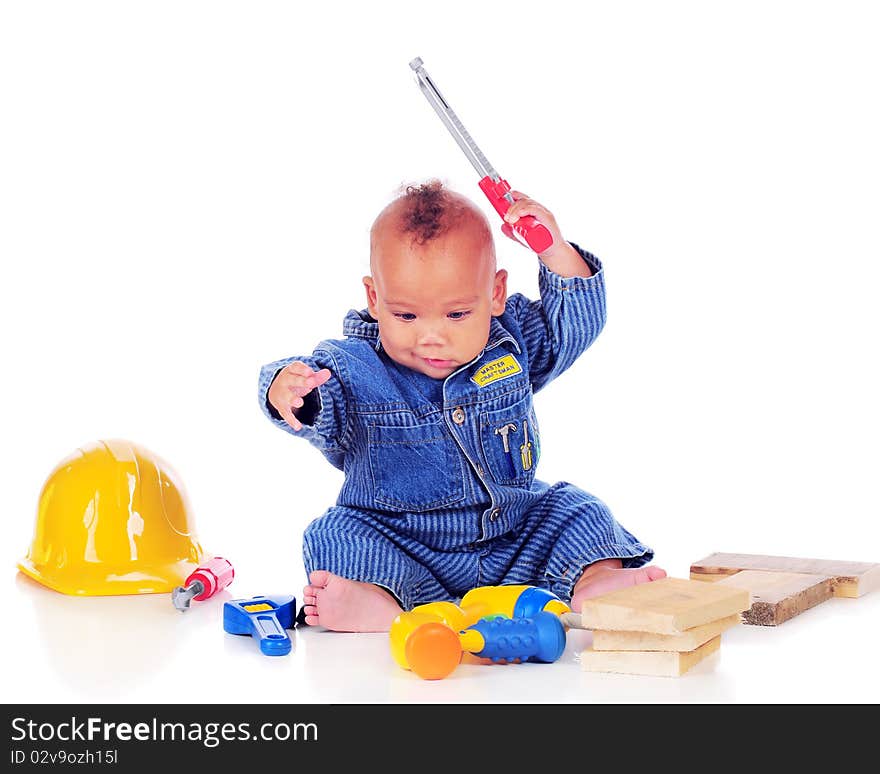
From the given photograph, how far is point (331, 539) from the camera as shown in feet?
6.32

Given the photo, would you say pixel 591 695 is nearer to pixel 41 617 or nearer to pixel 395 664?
pixel 395 664

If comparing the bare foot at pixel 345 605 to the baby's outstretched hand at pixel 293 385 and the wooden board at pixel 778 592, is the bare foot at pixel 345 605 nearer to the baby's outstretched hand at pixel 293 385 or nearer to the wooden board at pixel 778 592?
the baby's outstretched hand at pixel 293 385

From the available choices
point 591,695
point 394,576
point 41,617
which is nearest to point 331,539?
point 394,576

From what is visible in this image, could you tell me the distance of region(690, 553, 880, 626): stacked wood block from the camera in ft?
6.10

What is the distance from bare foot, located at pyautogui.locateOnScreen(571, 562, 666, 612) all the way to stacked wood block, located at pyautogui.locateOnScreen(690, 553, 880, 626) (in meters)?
0.11

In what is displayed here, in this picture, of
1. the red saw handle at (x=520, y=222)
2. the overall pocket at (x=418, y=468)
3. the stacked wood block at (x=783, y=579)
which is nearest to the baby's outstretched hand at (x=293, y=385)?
the overall pocket at (x=418, y=468)

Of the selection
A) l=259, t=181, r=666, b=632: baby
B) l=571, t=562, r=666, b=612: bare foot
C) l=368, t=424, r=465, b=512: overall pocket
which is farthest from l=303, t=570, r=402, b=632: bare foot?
l=571, t=562, r=666, b=612: bare foot

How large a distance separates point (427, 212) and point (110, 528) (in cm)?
69

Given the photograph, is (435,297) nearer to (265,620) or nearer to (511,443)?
(511,443)

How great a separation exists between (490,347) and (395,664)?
55 cm

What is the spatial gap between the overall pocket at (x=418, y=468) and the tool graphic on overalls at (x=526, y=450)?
0.11 meters

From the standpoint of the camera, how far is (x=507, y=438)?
6.63ft

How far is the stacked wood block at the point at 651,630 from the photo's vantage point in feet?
5.09
